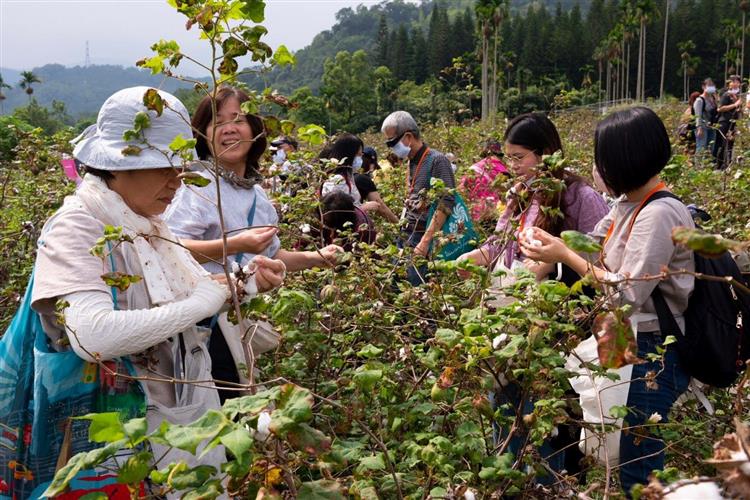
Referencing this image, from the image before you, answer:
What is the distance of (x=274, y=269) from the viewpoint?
2148mm

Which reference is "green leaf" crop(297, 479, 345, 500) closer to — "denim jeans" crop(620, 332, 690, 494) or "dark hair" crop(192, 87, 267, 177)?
"denim jeans" crop(620, 332, 690, 494)

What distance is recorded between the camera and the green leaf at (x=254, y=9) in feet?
5.11

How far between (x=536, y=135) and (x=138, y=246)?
1.89 metres

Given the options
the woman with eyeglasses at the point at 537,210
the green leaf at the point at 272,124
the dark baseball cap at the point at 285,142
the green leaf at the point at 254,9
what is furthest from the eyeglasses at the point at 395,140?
the green leaf at the point at 254,9

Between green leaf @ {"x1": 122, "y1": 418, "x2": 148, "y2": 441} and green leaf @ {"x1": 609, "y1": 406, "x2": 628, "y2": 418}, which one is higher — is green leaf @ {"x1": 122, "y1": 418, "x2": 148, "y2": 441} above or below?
above

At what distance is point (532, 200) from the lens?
2467 millimetres

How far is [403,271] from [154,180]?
1.31 meters

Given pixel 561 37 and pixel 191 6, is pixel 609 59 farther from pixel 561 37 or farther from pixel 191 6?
pixel 191 6

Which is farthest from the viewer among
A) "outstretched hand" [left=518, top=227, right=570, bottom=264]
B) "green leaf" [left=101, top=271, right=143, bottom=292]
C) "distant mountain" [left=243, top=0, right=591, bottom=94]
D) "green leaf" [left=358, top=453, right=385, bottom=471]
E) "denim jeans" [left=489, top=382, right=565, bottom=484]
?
"distant mountain" [left=243, top=0, right=591, bottom=94]

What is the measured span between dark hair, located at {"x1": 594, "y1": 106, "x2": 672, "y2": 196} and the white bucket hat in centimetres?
139

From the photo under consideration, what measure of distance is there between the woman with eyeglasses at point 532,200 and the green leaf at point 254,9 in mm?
1216

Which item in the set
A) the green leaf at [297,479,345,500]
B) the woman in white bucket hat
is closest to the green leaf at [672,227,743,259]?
the green leaf at [297,479,345,500]

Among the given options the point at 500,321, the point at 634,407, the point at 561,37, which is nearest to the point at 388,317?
the point at 500,321

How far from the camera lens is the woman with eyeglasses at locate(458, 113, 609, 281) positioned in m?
2.62
